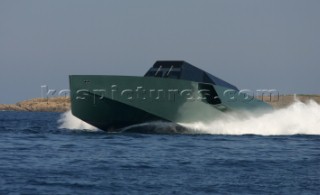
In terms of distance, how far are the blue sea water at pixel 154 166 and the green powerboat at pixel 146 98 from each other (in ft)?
7.91

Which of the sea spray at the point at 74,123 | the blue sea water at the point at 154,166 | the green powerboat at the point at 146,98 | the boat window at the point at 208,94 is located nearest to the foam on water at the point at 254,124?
the sea spray at the point at 74,123

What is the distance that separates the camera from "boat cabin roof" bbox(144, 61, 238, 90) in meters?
43.7

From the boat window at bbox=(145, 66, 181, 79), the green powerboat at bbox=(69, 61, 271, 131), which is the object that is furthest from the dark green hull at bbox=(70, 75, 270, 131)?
the boat window at bbox=(145, 66, 181, 79)

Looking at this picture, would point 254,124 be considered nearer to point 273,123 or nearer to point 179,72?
point 273,123

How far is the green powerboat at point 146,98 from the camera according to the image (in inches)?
1586

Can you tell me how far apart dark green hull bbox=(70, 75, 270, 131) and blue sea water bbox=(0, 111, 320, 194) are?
7.83 feet

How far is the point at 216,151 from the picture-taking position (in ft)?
107

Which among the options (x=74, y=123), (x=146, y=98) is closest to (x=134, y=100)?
(x=146, y=98)

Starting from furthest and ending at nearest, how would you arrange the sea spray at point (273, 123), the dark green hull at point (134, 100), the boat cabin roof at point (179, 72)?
the sea spray at point (273, 123) → the boat cabin roof at point (179, 72) → the dark green hull at point (134, 100)

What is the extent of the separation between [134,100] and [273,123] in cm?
1496

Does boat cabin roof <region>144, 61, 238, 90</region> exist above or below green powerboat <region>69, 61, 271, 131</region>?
above

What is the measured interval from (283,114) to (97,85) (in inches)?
736

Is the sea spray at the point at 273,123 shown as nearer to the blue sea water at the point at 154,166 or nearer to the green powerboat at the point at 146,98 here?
the green powerboat at the point at 146,98

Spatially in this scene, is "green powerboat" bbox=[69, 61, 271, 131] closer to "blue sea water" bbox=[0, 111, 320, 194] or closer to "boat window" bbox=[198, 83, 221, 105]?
"boat window" bbox=[198, 83, 221, 105]
